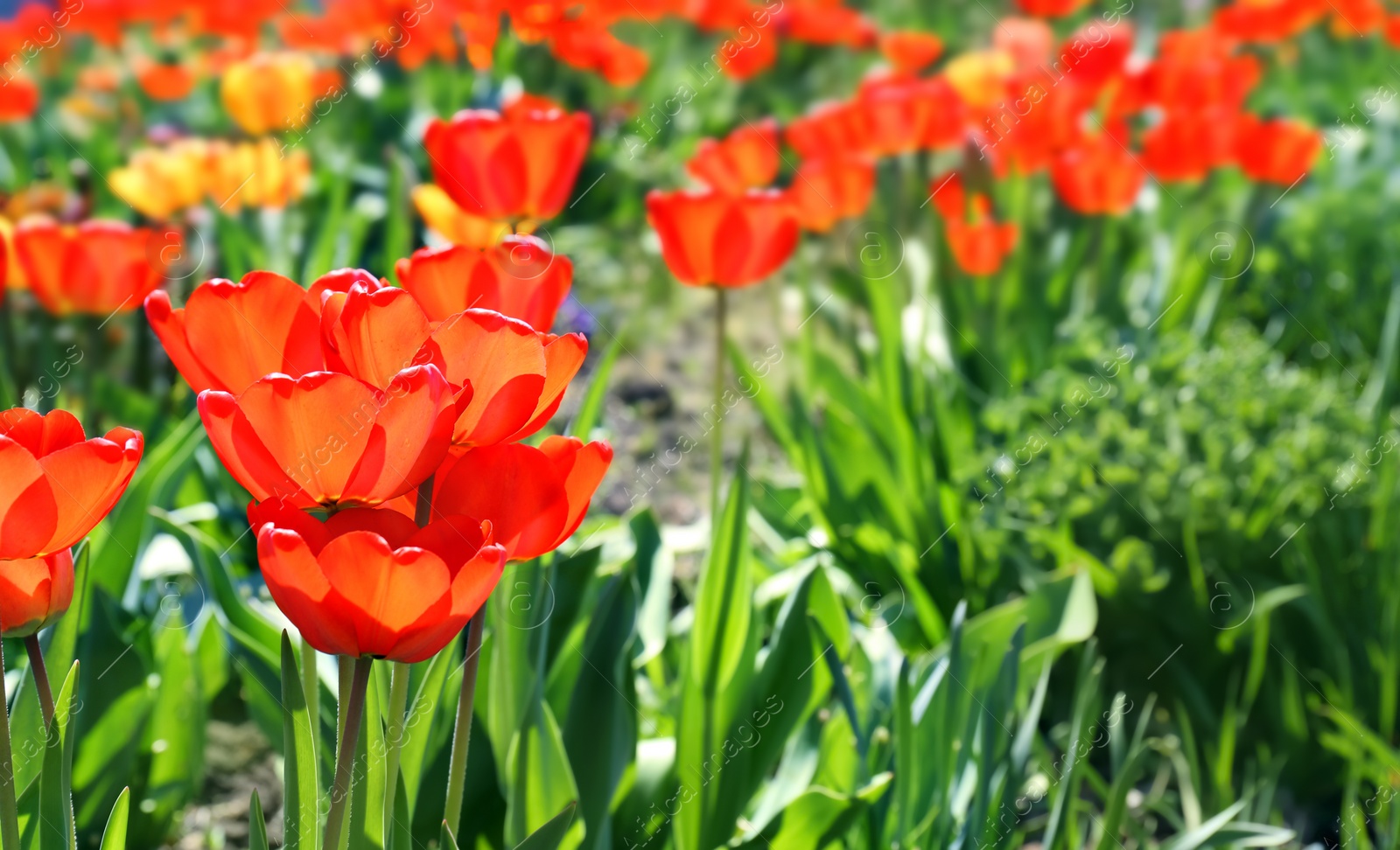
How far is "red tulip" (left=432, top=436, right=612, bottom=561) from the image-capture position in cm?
75

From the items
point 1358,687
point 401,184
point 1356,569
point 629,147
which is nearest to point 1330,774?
point 1358,687

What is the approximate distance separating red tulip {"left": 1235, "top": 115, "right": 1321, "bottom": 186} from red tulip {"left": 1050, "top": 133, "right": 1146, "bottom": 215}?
0.90 feet

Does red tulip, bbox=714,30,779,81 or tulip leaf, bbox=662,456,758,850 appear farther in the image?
red tulip, bbox=714,30,779,81

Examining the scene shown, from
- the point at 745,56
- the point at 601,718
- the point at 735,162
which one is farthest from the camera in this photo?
the point at 745,56

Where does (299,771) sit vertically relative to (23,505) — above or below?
below

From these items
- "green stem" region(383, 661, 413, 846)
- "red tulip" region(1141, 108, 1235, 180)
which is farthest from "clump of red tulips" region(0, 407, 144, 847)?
"red tulip" region(1141, 108, 1235, 180)

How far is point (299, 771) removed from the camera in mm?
833

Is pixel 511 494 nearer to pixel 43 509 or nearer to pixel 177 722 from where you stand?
pixel 43 509

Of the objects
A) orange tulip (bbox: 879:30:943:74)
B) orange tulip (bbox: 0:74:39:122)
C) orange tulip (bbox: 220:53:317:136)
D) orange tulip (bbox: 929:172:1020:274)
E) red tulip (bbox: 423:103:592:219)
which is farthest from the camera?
orange tulip (bbox: 879:30:943:74)

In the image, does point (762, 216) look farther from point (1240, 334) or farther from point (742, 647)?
point (1240, 334)

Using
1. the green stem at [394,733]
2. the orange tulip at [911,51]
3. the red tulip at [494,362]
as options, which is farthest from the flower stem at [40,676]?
the orange tulip at [911,51]

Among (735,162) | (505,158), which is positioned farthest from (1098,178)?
(505,158)

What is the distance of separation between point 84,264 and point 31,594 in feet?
3.98

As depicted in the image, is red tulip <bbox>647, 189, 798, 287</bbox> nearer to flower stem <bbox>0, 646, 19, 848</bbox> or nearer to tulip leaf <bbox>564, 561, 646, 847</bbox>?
tulip leaf <bbox>564, 561, 646, 847</bbox>
